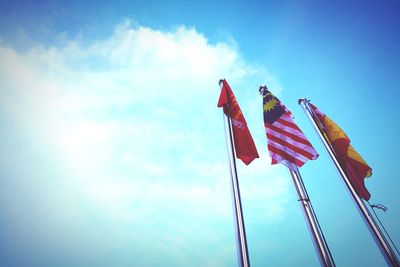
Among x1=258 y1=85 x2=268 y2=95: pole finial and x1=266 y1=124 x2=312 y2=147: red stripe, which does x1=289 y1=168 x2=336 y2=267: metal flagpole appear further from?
x1=258 y1=85 x2=268 y2=95: pole finial

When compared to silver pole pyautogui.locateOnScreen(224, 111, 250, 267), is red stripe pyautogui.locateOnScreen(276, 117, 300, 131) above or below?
above

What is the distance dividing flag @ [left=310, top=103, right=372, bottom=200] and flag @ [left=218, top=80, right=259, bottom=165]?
356 centimetres

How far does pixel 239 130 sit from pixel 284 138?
5.47ft

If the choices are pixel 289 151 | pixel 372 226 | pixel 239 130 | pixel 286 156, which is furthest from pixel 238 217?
pixel 372 226

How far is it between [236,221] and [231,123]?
9.93ft

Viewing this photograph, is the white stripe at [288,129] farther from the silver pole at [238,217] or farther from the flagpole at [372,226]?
the silver pole at [238,217]

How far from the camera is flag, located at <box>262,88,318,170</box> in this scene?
22.2 feet

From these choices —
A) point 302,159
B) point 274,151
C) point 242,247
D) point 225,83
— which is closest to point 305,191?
point 302,159

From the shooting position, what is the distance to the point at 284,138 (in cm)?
734

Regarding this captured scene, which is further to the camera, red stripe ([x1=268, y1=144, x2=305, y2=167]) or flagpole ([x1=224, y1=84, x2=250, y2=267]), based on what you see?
red stripe ([x1=268, y1=144, x2=305, y2=167])

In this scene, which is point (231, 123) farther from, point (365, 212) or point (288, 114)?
point (365, 212)

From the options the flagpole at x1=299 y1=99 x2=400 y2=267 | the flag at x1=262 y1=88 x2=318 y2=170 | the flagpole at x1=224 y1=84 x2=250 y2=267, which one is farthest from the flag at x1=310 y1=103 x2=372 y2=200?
the flagpole at x1=224 y1=84 x2=250 y2=267

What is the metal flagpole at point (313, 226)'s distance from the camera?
5.02 metres

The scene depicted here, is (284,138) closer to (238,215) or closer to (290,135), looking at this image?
(290,135)
